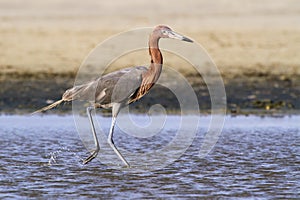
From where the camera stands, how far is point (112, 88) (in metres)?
7.74

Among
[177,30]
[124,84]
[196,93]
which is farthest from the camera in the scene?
[177,30]

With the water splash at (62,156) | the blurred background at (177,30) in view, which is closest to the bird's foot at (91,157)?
the water splash at (62,156)

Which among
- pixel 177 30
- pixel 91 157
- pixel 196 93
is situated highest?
pixel 177 30

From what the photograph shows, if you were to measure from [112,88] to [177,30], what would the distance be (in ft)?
35.5

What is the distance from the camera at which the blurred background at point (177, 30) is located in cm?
1252

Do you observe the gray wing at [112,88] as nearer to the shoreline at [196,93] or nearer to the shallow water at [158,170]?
the shallow water at [158,170]

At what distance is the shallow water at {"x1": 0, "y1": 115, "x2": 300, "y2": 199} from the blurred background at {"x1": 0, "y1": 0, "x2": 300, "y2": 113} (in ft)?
6.14

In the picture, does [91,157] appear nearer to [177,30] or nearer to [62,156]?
[62,156]

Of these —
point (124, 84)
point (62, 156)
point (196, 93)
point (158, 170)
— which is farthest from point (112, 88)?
point (196, 93)

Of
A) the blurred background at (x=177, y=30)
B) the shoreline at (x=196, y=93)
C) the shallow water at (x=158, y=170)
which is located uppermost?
the blurred background at (x=177, y=30)

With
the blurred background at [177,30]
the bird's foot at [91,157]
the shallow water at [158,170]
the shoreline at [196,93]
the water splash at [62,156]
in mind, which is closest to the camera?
the shallow water at [158,170]

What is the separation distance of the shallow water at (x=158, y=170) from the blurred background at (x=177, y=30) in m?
1.87

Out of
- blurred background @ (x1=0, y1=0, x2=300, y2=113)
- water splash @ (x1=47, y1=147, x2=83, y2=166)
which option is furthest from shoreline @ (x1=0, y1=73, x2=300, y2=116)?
water splash @ (x1=47, y1=147, x2=83, y2=166)

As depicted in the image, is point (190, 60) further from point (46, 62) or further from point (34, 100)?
point (34, 100)
